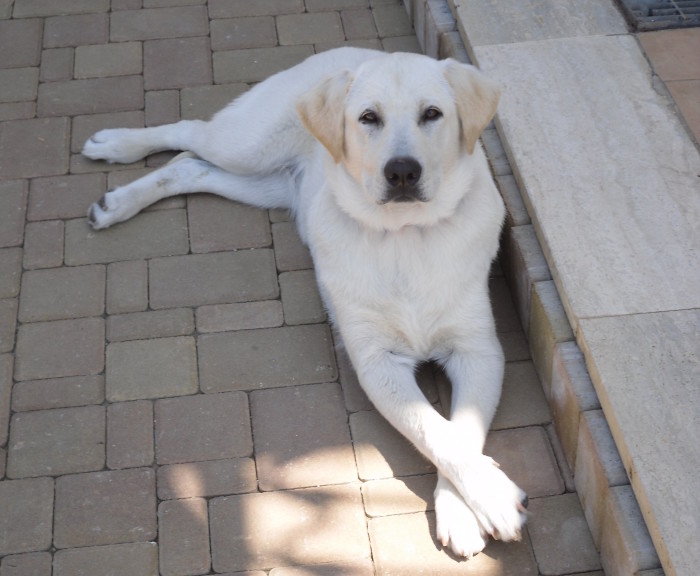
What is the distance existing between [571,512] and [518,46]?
2.04 metres

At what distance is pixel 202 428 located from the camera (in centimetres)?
329

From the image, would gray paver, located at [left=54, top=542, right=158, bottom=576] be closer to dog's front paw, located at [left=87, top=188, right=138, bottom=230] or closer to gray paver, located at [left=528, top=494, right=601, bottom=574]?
gray paver, located at [left=528, top=494, right=601, bottom=574]

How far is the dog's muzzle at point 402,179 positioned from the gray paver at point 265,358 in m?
0.68

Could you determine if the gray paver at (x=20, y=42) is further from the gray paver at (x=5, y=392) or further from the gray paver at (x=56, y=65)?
the gray paver at (x=5, y=392)

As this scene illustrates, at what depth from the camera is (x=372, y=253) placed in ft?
10.9

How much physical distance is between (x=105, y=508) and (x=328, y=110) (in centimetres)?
134

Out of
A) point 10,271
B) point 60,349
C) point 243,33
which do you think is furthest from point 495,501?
point 243,33

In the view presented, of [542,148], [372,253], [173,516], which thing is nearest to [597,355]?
[372,253]

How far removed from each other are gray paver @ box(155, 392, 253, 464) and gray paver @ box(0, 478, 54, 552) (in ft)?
1.16

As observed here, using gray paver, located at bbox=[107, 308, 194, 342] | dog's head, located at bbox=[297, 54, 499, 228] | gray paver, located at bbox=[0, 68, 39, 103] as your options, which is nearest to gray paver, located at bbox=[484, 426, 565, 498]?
dog's head, located at bbox=[297, 54, 499, 228]

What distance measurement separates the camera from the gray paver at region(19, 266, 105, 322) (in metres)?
3.68

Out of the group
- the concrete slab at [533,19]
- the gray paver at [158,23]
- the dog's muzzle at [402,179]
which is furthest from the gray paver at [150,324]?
the gray paver at [158,23]

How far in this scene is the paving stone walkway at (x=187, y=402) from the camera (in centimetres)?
296

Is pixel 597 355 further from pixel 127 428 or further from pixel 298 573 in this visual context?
pixel 127 428
